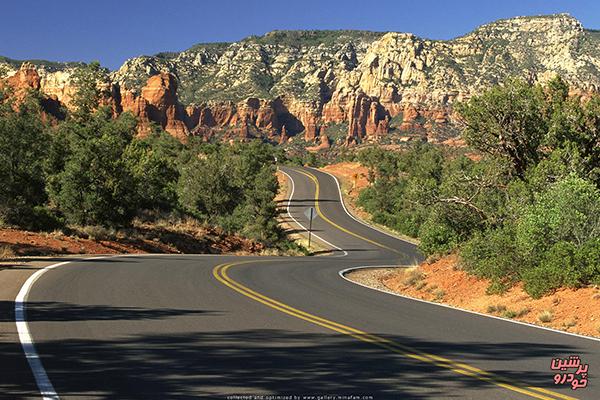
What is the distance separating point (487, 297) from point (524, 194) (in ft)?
13.6

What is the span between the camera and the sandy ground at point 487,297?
12836 mm

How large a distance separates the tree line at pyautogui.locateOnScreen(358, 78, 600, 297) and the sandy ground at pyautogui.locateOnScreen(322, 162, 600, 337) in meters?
0.40

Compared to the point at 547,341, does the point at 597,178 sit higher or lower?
higher

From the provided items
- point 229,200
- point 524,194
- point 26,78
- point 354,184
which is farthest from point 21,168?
point 26,78

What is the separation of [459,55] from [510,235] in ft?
639

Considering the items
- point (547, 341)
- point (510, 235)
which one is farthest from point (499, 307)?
point (547, 341)

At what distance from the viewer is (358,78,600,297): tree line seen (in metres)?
15.2

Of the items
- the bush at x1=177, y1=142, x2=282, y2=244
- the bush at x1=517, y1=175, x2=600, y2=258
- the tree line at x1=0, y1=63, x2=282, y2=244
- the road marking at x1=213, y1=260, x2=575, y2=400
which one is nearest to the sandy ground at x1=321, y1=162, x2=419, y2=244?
the bush at x1=177, y1=142, x2=282, y2=244

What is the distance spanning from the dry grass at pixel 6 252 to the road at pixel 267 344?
4.10m

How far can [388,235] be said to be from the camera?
5550 centimetres

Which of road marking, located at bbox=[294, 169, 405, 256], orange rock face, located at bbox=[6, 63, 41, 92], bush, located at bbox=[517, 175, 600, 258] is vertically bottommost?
road marking, located at bbox=[294, 169, 405, 256]

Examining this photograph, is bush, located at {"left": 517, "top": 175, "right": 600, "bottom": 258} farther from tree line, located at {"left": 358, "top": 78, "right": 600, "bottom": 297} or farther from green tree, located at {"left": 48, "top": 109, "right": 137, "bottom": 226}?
green tree, located at {"left": 48, "top": 109, "right": 137, "bottom": 226}

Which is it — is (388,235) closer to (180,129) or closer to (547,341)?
(547,341)

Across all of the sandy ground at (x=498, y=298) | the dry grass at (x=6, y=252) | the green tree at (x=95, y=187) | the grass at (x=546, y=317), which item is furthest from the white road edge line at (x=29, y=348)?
the green tree at (x=95, y=187)
